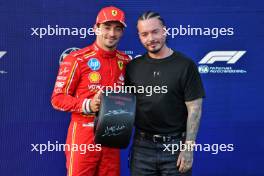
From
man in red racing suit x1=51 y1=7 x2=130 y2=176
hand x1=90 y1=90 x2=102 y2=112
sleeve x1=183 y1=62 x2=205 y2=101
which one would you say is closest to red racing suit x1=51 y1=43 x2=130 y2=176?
man in red racing suit x1=51 y1=7 x2=130 y2=176

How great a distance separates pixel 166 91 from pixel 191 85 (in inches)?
5.1

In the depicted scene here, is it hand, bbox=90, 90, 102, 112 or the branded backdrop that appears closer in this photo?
hand, bbox=90, 90, 102, 112

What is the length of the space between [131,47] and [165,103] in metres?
1.04

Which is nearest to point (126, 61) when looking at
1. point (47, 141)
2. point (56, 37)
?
point (56, 37)

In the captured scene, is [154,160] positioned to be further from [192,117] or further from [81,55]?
[81,55]

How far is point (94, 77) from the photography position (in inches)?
75.2

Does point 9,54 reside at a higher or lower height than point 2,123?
higher

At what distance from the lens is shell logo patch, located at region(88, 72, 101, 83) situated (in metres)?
1.91

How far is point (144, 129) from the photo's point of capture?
1.86 metres

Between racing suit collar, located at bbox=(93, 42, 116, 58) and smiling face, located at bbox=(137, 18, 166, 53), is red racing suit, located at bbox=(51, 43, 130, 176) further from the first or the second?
smiling face, located at bbox=(137, 18, 166, 53)

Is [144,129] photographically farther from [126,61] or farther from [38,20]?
[38,20]

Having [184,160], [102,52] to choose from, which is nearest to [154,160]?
[184,160]

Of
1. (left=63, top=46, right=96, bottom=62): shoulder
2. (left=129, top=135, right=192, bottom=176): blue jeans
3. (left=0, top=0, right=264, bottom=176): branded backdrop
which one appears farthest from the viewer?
(left=0, top=0, right=264, bottom=176): branded backdrop

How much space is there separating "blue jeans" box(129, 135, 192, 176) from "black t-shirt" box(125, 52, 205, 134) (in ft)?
0.24
